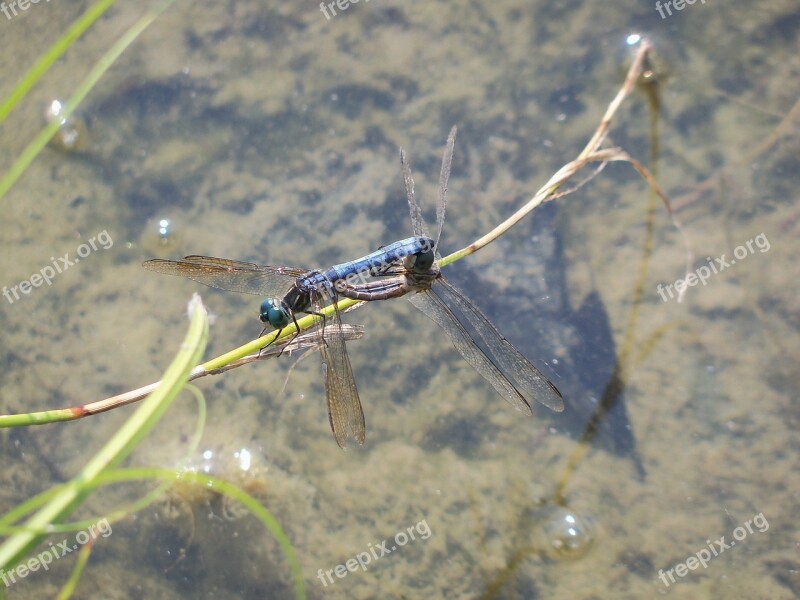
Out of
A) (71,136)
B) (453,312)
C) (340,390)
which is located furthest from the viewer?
(71,136)

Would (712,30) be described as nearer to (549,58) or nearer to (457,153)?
(549,58)

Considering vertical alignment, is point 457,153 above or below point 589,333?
above

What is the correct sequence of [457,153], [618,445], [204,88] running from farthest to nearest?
[204,88] → [457,153] → [618,445]

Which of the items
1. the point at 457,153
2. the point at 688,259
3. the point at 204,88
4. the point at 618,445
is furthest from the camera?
the point at 204,88

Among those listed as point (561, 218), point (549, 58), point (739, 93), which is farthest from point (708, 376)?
point (549, 58)
